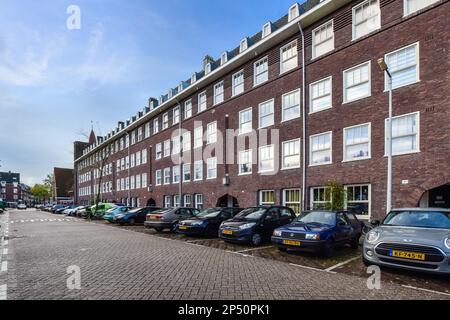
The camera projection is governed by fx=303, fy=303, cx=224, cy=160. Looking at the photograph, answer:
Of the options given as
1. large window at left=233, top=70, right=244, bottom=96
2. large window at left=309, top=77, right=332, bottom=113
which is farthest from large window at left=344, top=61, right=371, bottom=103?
large window at left=233, top=70, right=244, bottom=96

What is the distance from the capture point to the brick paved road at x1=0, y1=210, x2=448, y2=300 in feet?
16.8

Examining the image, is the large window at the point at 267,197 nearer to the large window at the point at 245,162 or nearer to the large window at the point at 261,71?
the large window at the point at 245,162

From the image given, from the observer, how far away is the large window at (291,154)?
17.3 meters

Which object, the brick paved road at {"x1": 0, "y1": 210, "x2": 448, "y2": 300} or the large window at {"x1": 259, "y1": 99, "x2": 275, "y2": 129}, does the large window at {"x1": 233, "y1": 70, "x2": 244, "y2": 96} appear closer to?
the large window at {"x1": 259, "y1": 99, "x2": 275, "y2": 129}

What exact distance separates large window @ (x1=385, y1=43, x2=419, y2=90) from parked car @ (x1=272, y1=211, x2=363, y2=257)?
691 centimetres

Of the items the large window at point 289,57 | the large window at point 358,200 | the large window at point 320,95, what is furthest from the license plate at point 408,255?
the large window at point 289,57

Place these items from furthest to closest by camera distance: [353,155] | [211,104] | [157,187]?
[157,187] → [211,104] → [353,155]

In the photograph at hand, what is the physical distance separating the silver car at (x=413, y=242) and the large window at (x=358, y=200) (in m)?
6.69

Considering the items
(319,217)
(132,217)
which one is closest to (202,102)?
(132,217)

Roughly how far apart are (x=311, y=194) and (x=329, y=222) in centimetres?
761

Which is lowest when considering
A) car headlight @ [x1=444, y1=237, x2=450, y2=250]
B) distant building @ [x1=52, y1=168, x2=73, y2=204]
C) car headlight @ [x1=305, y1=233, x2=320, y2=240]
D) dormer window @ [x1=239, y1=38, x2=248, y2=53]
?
distant building @ [x1=52, y1=168, x2=73, y2=204]

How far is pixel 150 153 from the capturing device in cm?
3472
